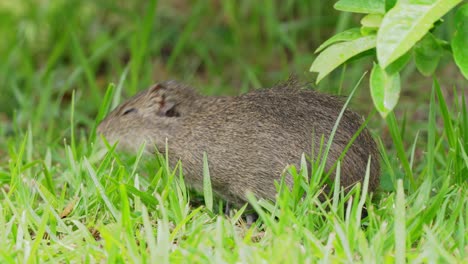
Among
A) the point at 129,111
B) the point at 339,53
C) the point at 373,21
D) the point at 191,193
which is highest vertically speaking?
the point at 373,21

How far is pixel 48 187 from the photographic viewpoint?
4.43 meters

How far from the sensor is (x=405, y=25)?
10.1 feet

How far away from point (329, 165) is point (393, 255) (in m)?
0.84

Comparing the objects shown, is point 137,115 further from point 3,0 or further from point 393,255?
point 3,0

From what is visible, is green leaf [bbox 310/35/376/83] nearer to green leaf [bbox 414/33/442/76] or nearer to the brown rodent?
green leaf [bbox 414/33/442/76]

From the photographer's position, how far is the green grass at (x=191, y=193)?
133 inches

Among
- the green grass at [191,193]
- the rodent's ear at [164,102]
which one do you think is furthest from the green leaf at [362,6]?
the rodent's ear at [164,102]

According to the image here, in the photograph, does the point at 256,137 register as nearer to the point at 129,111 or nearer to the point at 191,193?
the point at 191,193

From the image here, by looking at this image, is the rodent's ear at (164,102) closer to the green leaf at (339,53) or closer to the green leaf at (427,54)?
the green leaf at (339,53)

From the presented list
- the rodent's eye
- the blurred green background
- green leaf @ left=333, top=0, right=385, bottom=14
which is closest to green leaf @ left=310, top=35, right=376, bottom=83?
green leaf @ left=333, top=0, right=385, bottom=14

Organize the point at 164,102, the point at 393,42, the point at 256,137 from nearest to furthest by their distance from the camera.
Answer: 1. the point at 393,42
2. the point at 256,137
3. the point at 164,102

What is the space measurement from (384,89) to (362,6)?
1.32 ft

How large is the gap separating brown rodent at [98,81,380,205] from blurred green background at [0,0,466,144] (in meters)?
2.15

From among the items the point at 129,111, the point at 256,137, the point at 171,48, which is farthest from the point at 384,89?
the point at 171,48
